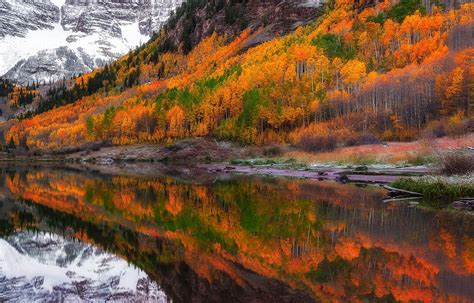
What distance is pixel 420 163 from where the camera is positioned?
37.6 m

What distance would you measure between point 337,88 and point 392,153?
3564 centimetres

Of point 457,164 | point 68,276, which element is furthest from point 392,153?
point 68,276

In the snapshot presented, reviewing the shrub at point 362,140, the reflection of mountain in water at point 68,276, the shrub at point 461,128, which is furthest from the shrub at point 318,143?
the reflection of mountain in water at point 68,276

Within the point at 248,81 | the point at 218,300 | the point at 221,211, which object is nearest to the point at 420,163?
the point at 221,211

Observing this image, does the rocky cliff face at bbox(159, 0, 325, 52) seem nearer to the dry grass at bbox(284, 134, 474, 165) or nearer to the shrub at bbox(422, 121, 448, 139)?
the dry grass at bbox(284, 134, 474, 165)

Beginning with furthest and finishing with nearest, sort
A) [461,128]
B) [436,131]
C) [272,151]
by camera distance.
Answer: [272,151], [436,131], [461,128]

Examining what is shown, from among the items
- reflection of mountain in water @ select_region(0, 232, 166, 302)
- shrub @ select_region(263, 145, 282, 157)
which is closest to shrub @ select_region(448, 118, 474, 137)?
shrub @ select_region(263, 145, 282, 157)

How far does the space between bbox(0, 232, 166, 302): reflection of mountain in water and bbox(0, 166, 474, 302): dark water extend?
35 millimetres

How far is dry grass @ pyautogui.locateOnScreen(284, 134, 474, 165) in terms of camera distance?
38950mm

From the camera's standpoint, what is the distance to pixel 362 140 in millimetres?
54906

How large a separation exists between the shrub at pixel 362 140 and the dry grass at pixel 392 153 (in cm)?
160

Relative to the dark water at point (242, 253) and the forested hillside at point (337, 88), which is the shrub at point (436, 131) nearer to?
the forested hillside at point (337, 88)

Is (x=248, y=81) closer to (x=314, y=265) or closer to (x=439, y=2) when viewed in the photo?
(x=439, y=2)

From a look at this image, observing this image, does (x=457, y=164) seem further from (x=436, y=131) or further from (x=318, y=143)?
(x=318, y=143)
